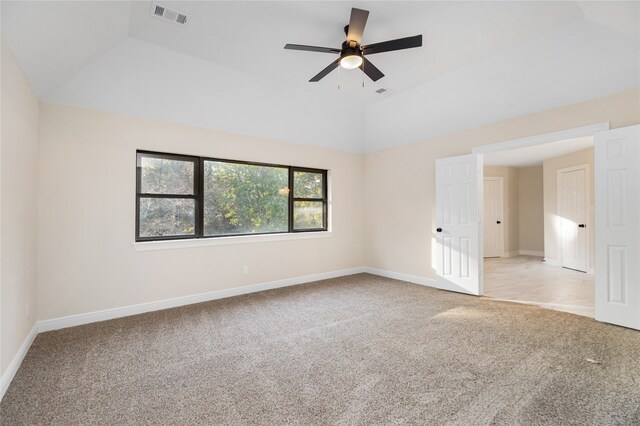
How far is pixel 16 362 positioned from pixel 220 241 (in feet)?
7.67

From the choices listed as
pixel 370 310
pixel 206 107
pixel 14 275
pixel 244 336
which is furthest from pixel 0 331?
pixel 370 310

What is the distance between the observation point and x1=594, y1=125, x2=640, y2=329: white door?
3.09 metres

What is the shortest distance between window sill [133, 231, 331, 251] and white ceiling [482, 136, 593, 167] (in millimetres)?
3775

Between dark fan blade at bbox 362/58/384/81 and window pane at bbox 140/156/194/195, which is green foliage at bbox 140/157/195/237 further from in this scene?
dark fan blade at bbox 362/58/384/81

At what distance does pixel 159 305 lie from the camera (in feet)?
12.5

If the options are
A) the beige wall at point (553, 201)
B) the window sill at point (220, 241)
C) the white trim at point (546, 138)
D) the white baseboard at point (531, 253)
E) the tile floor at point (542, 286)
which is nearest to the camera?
the white trim at point (546, 138)

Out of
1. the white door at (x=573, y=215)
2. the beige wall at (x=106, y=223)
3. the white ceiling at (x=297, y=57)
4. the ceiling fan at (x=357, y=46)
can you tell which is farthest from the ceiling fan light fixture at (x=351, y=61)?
the white door at (x=573, y=215)

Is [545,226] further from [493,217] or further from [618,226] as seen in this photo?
[618,226]

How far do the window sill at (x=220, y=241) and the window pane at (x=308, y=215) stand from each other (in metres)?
0.19

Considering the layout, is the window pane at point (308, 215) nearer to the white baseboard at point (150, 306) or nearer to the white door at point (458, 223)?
the white baseboard at point (150, 306)

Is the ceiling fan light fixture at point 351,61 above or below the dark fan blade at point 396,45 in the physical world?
below

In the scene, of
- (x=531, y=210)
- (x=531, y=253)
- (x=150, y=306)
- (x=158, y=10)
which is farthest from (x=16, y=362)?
(x=531, y=210)

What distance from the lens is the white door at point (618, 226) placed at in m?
3.09

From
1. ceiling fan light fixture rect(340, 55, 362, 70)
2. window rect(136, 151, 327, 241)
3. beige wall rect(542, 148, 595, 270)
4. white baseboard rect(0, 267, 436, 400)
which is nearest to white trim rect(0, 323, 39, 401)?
white baseboard rect(0, 267, 436, 400)
